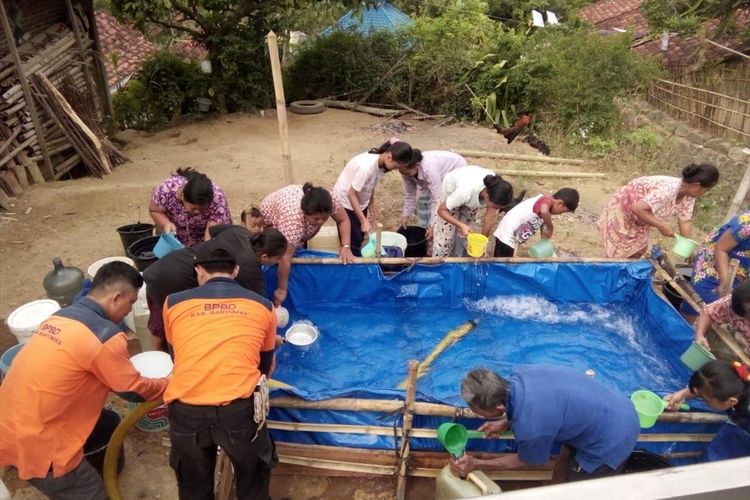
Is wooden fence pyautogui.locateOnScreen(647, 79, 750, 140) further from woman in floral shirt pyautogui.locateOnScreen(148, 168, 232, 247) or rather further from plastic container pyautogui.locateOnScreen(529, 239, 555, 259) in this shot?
woman in floral shirt pyautogui.locateOnScreen(148, 168, 232, 247)

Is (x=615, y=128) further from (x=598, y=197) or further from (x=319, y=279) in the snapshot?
(x=319, y=279)

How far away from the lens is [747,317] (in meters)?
2.88

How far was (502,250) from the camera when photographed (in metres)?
4.80

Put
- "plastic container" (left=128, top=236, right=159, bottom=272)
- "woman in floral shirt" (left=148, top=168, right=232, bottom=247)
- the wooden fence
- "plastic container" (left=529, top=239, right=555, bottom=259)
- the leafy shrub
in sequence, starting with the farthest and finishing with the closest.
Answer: the leafy shrub
the wooden fence
"plastic container" (left=529, top=239, right=555, bottom=259)
"plastic container" (left=128, top=236, right=159, bottom=272)
"woman in floral shirt" (left=148, top=168, right=232, bottom=247)

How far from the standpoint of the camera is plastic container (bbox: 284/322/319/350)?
13.4 feet

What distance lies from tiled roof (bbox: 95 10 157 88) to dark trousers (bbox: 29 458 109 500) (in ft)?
45.0

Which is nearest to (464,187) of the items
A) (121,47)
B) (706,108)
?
(706,108)

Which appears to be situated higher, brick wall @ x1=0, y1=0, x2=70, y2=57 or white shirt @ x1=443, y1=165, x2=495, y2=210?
brick wall @ x1=0, y1=0, x2=70, y2=57

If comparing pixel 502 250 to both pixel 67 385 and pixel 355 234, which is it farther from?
pixel 67 385

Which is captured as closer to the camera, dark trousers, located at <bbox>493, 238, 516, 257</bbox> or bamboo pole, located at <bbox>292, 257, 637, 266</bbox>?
bamboo pole, located at <bbox>292, 257, 637, 266</bbox>

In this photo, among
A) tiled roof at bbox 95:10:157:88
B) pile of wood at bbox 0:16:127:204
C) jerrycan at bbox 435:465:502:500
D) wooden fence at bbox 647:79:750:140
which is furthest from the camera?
tiled roof at bbox 95:10:157:88

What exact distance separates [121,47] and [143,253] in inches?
521

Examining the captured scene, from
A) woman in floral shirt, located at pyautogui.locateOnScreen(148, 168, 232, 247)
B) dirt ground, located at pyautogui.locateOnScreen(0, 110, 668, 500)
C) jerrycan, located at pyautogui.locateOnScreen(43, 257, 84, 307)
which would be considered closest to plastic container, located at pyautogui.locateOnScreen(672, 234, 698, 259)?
dirt ground, located at pyautogui.locateOnScreen(0, 110, 668, 500)

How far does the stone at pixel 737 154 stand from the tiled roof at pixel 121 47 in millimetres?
14727
